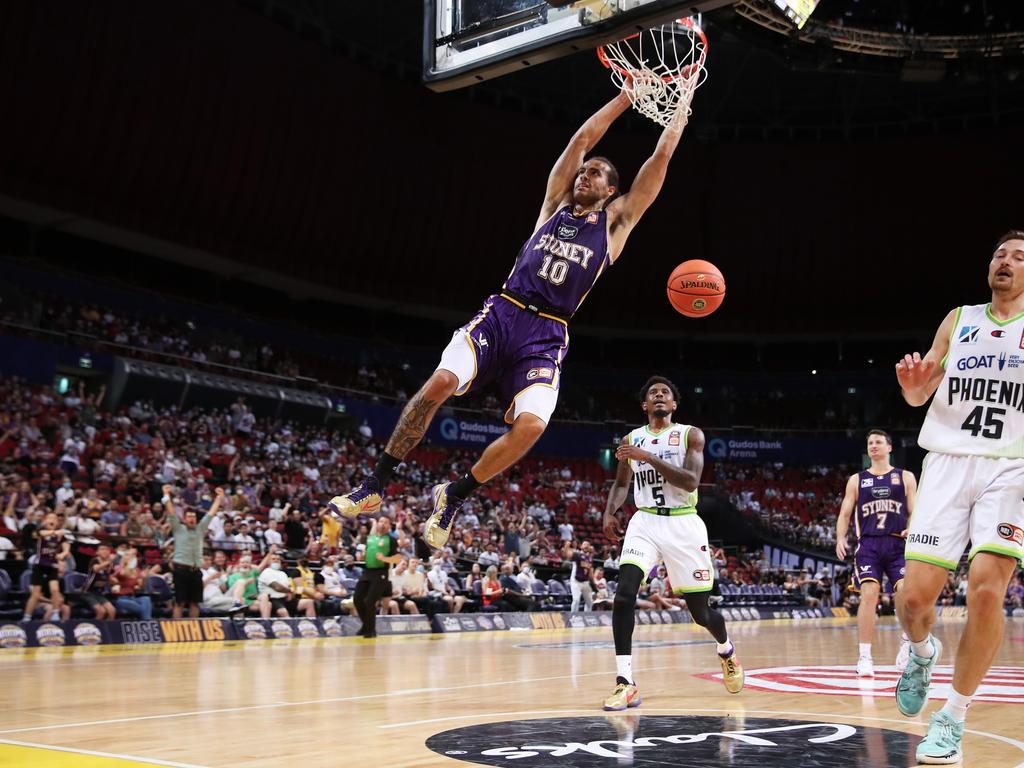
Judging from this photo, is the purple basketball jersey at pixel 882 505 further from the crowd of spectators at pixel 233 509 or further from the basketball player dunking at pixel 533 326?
the crowd of spectators at pixel 233 509

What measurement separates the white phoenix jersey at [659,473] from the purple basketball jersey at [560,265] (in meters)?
2.24

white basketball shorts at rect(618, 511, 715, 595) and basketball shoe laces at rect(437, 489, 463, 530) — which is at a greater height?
basketball shoe laces at rect(437, 489, 463, 530)

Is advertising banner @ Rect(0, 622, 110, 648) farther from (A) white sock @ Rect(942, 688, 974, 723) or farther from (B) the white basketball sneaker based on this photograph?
(A) white sock @ Rect(942, 688, 974, 723)

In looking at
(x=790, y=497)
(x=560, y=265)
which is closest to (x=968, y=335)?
(x=560, y=265)

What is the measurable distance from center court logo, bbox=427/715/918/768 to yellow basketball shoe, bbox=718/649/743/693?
1441 millimetres

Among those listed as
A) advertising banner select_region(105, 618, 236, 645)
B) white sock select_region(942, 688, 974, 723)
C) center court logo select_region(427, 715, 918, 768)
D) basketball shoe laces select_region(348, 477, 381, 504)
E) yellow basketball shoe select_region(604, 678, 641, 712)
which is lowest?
advertising banner select_region(105, 618, 236, 645)

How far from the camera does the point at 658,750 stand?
5176 millimetres

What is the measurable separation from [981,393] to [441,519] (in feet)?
9.90

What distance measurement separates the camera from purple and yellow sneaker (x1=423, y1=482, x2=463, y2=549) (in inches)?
231

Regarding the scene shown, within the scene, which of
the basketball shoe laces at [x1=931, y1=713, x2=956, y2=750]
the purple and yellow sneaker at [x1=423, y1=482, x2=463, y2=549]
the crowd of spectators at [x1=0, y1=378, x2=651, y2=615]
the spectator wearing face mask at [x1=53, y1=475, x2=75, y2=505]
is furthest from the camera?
the spectator wearing face mask at [x1=53, y1=475, x2=75, y2=505]

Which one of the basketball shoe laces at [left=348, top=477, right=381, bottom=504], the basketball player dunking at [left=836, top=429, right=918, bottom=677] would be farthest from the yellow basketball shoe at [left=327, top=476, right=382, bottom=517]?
the basketball player dunking at [left=836, top=429, right=918, bottom=677]

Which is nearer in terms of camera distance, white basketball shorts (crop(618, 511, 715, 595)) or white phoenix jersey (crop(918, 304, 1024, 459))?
white phoenix jersey (crop(918, 304, 1024, 459))

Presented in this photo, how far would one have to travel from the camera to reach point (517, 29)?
7242mm

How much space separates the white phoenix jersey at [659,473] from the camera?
8.09 metres
